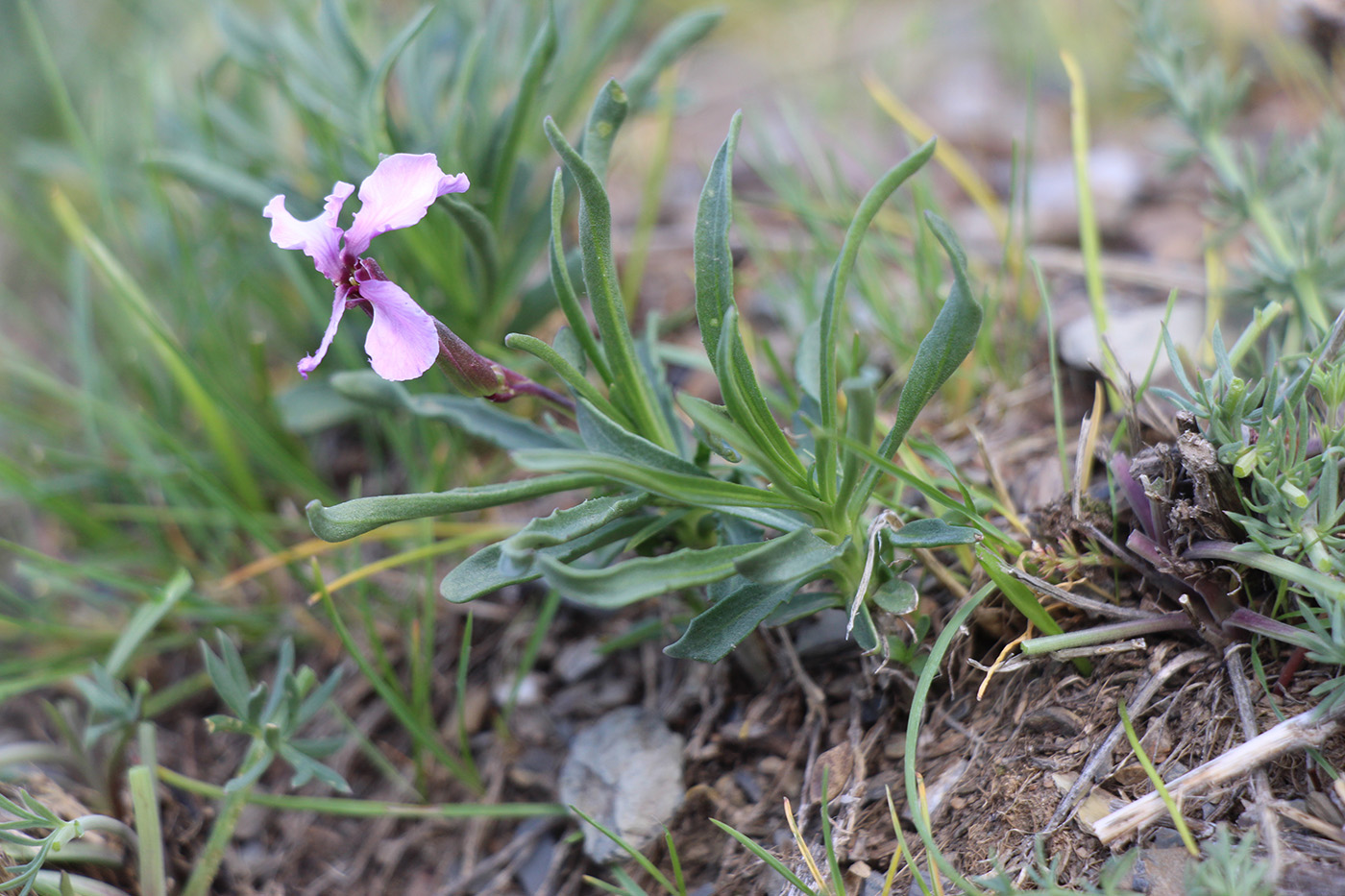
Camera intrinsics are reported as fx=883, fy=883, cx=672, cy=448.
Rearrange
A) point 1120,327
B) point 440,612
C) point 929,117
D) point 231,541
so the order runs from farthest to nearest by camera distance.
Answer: point 929,117
point 231,541
point 440,612
point 1120,327

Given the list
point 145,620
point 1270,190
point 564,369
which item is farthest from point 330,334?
point 1270,190

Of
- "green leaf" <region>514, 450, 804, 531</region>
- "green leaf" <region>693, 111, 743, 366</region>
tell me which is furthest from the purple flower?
"green leaf" <region>693, 111, 743, 366</region>

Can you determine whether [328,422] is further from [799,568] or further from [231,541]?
[799,568]

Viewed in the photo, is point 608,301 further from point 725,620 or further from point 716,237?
point 725,620

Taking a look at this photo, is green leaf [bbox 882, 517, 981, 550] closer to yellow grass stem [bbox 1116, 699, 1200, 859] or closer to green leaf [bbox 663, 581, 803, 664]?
green leaf [bbox 663, 581, 803, 664]

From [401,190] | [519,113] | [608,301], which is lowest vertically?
[608,301]

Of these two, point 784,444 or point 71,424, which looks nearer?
point 784,444

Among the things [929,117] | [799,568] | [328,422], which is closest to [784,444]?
[799,568]

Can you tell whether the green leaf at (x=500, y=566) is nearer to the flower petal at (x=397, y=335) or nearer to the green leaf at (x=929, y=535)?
the flower petal at (x=397, y=335)
